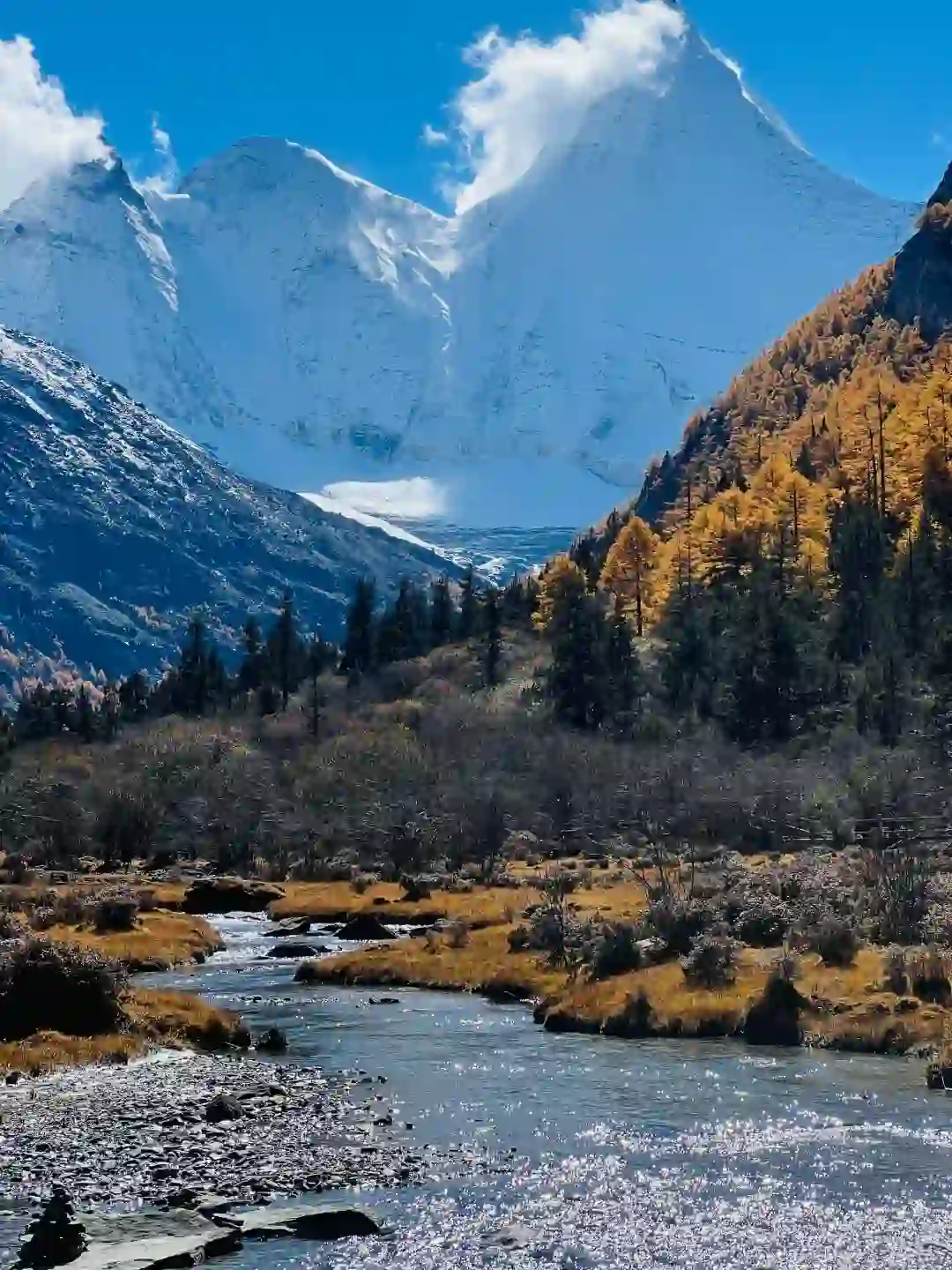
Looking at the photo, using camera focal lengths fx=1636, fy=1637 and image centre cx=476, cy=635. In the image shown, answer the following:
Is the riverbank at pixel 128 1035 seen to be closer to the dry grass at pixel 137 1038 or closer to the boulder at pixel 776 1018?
the dry grass at pixel 137 1038

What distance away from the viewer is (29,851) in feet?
400

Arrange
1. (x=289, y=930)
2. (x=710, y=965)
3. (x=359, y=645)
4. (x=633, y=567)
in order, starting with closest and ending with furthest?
1. (x=710, y=965)
2. (x=289, y=930)
3. (x=633, y=567)
4. (x=359, y=645)

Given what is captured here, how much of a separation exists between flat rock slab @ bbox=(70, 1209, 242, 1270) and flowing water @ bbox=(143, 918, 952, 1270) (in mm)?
726

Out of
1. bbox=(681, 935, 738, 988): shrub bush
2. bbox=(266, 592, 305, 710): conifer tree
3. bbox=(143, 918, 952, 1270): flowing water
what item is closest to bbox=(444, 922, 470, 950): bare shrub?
bbox=(143, 918, 952, 1270): flowing water

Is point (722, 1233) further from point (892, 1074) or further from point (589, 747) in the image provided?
point (589, 747)

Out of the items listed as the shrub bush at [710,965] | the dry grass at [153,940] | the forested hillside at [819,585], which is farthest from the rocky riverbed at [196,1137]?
the forested hillside at [819,585]

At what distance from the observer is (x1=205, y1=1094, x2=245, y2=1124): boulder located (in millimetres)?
34781

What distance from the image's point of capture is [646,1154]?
32.5m

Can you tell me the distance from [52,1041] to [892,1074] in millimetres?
21172

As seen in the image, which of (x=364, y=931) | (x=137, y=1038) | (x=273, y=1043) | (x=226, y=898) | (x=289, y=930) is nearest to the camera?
(x=137, y=1038)

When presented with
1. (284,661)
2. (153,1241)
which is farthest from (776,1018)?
(284,661)

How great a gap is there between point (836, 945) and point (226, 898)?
1959 inches

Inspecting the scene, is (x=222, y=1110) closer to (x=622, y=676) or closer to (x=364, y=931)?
(x=364, y=931)

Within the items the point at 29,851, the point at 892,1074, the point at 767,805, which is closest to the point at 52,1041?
the point at 892,1074
